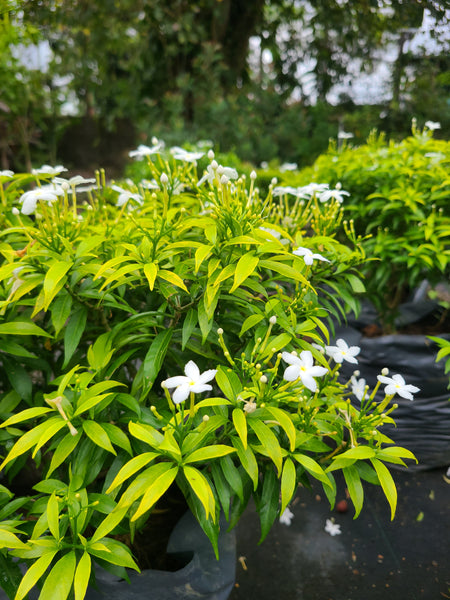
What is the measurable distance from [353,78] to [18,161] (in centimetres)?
560

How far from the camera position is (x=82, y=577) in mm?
771

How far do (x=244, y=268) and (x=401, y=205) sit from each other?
47.3 inches

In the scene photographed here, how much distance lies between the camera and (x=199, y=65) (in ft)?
18.4

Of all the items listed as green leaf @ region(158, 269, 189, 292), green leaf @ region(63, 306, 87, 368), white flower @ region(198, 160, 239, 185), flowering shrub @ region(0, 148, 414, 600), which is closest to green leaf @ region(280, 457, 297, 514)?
flowering shrub @ region(0, 148, 414, 600)

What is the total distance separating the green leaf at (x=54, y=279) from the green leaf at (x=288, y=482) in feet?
2.00

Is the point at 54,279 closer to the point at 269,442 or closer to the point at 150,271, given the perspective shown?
the point at 150,271

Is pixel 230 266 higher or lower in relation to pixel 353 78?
lower

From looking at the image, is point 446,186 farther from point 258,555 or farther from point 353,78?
point 353,78

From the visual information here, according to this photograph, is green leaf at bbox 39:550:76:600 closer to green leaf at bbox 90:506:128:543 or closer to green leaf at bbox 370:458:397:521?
green leaf at bbox 90:506:128:543

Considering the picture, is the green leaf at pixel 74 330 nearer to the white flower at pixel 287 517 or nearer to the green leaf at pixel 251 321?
the green leaf at pixel 251 321

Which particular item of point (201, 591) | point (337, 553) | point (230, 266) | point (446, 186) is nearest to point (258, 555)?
point (337, 553)

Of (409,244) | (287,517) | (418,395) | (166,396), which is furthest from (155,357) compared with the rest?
(418,395)

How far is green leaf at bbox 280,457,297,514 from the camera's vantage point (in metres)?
0.87

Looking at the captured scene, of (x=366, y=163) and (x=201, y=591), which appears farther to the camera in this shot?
(x=366, y=163)
